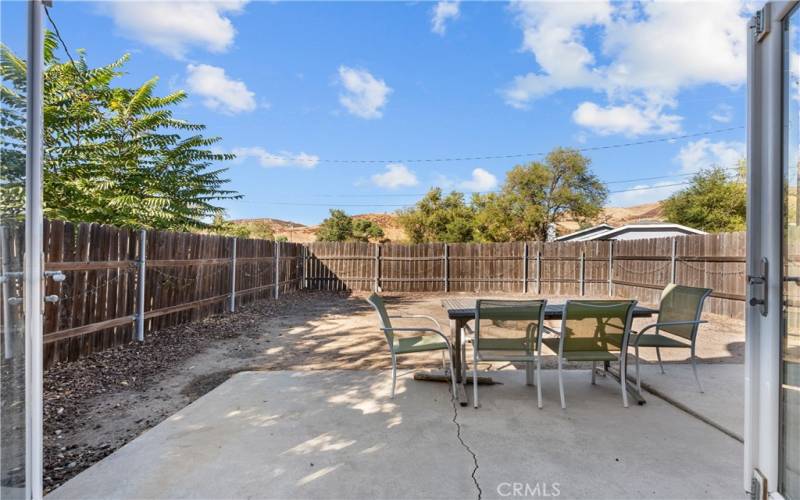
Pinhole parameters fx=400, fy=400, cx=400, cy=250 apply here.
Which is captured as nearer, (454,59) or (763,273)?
(763,273)

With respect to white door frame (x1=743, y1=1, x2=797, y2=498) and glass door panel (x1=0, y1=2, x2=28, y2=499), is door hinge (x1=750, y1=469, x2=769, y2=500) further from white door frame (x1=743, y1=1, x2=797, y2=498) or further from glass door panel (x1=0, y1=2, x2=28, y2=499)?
glass door panel (x1=0, y1=2, x2=28, y2=499)

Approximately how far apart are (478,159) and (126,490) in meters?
24.7

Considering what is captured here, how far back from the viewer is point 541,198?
2278 cm

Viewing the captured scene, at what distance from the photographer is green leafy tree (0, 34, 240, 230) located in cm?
618

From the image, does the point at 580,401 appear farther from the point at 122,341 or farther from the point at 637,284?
the point at 637,284

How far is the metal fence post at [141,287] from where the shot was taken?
5.06 m

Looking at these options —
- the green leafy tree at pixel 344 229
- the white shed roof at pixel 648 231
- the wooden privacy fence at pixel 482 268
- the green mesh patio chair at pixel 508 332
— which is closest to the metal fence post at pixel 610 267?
the wooden privacy fence at pixel 482 268

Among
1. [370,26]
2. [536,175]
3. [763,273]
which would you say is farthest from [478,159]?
[763,273]

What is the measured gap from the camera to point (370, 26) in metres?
6.68

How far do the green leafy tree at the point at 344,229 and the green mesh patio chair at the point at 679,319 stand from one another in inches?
891

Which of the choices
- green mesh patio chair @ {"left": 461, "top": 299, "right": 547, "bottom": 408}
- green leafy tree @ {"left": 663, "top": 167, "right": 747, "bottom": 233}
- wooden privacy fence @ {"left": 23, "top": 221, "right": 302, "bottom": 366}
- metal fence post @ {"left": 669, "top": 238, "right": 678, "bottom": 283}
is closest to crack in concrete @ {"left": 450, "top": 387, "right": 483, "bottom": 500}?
green mesh patio chair @ {"left": 461, "top": 299, "right": 547, "bottom": 408}

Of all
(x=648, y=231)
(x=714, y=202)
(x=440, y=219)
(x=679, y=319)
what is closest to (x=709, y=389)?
(x=679, y=319)

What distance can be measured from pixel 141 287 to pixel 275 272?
5.70m

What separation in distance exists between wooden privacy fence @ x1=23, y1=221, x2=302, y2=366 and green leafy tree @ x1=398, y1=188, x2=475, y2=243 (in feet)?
51.7
